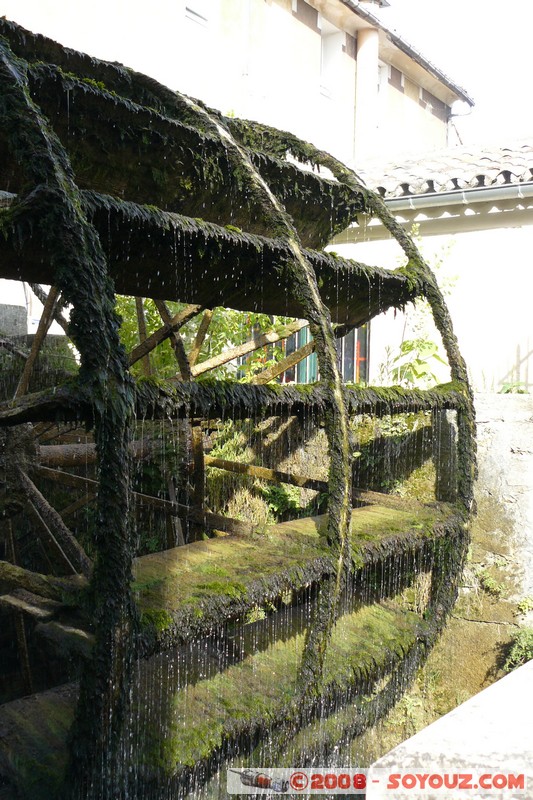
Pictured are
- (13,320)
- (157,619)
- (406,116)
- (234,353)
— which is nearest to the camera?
(157,619)

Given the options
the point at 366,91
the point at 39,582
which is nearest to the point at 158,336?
the point at 39,582

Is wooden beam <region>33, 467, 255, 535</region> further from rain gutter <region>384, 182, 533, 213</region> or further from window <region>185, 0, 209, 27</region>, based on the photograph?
window <region>185, 0, 209, 27</region>

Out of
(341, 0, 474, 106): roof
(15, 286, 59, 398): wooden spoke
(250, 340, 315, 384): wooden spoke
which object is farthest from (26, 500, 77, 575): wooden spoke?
(341, 0, 474, 106): roof

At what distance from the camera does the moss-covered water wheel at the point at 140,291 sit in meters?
2.70

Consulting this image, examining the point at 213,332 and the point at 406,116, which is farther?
the point at 406,116

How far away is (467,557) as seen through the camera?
→ 4.74m

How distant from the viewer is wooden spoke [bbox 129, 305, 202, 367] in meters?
4.65

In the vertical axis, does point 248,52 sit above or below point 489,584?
above

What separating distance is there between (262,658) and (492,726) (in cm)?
224

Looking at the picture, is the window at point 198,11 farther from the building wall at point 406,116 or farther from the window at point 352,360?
the window at point 352,360

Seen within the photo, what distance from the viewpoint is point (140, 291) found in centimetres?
401

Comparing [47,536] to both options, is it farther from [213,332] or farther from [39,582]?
[213,332]

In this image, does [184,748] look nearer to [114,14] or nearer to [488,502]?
[488,502]

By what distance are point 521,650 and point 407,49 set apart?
12224 millimetres
